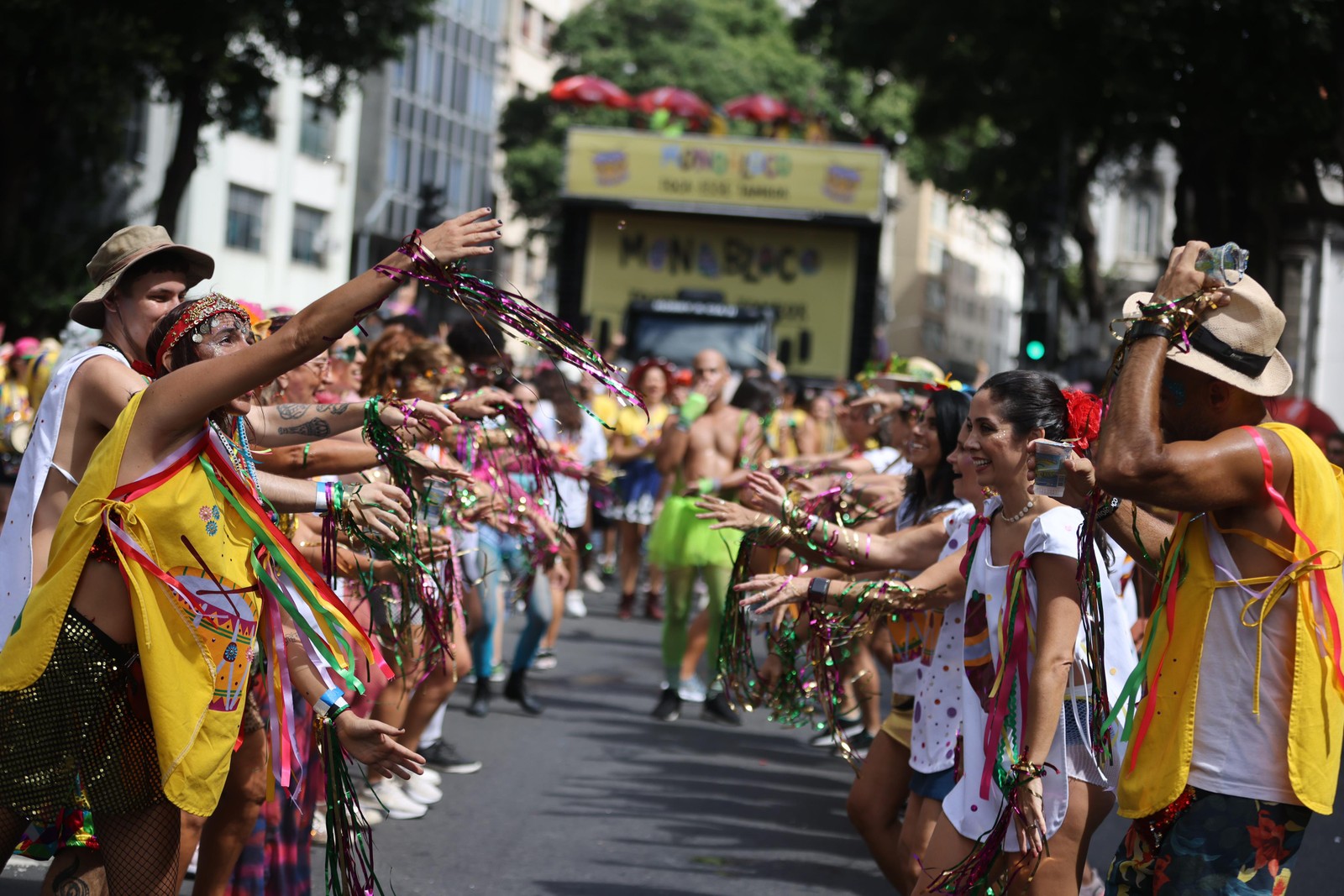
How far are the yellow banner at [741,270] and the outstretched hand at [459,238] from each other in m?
15.8

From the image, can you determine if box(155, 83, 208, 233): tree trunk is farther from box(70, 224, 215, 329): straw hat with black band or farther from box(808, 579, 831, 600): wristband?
box(808, 579, 831, 600): wristband

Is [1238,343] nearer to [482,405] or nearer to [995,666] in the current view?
[995,666]

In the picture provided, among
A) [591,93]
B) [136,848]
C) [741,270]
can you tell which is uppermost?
[591,93]

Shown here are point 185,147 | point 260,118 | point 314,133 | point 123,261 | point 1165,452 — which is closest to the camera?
point 1165,452

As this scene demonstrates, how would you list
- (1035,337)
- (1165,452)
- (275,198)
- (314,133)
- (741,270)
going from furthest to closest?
(314,133)
(275,198)
(741,270)
(1035,337)
(1165,452)

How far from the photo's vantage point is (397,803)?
7164 millimetres

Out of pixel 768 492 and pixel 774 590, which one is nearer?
pixel 774 590

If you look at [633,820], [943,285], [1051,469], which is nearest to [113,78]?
[633,820]

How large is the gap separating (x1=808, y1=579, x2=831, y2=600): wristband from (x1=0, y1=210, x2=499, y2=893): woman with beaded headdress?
1.71m

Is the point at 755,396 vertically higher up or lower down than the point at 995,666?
higher up

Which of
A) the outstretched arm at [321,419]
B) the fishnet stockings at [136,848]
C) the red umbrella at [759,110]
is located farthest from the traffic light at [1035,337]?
the fishnet stockings at [136,848]

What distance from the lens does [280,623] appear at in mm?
3988

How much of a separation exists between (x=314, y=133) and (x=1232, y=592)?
39.8 meters

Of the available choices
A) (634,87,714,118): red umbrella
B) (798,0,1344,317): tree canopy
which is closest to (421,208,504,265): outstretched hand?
(798,0,1344,317): tree canopy
